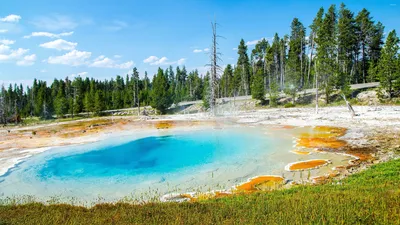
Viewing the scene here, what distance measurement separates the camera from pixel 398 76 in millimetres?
37125

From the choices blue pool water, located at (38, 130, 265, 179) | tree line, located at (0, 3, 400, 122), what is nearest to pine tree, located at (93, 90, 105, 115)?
tree line, located at (0, 3, 400, 122)

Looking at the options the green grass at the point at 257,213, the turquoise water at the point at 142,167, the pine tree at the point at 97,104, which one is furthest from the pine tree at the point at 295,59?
the pine tree at the point at 97,104

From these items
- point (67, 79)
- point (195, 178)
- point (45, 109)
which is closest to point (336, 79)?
point (195, 178)

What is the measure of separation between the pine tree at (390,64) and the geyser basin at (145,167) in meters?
23.4

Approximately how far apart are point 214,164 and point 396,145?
1253cm

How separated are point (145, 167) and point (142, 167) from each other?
9.7 inches

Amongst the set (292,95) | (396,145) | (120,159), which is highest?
(292,95)

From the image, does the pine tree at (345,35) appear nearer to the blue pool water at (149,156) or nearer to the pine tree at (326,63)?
the pine tree at (326,63)

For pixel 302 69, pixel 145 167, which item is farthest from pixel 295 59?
pixel 145 167

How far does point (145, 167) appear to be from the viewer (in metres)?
18.3

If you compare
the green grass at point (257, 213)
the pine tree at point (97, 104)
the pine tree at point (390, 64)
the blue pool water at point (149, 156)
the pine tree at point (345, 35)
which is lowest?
the blue pool water at point (149, 156)

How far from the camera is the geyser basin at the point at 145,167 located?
13242 millimetres

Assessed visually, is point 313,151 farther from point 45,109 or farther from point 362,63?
point 45,109

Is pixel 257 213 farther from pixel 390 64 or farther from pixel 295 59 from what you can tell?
pixel 295 59
